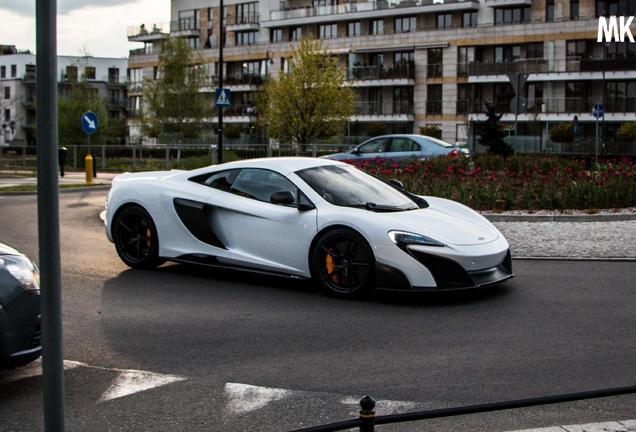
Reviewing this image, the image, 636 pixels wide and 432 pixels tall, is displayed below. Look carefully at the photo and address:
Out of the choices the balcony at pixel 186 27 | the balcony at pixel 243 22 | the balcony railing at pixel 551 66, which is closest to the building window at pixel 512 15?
the balcony railing at pixel 551 66

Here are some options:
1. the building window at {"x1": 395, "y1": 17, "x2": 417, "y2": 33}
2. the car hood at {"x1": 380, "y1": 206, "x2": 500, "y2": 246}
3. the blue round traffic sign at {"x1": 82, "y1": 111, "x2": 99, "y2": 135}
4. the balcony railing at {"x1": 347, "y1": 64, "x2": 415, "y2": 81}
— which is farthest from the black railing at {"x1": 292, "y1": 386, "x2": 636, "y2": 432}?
the building window at {"x1": 395, "y1": 17, "x2": 417, "y2": 33}

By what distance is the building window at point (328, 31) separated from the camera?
67.3m

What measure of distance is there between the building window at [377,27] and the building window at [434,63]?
5340 millimetres

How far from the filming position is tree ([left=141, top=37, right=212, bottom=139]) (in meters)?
62.6

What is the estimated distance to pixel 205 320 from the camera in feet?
21.8

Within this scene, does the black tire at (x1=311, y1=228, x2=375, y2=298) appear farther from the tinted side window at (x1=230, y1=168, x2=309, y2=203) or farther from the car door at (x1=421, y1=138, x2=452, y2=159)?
the car door at (x1=421, y1=138, x2=452, y2=159)

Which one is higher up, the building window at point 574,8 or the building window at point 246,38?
the building window at point 246,38

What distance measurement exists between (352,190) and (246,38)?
69.7m

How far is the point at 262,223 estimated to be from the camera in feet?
26.1

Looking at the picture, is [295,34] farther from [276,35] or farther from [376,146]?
[376,146]

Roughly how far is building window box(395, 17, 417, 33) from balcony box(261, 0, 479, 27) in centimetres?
72

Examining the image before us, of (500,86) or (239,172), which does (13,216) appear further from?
(500,86)

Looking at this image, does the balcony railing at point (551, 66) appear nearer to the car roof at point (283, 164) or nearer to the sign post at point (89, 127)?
the sign post at point (89, 127)

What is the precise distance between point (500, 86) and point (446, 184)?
151 feet
